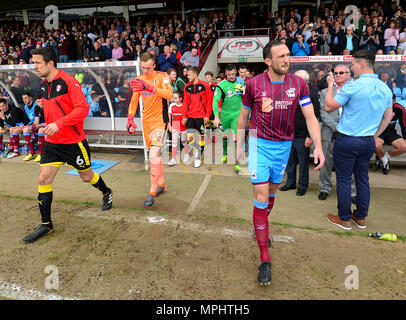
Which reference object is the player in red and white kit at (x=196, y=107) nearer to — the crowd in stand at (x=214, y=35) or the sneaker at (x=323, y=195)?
the sneaker at (x=323, y=195)

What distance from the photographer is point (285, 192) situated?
4824 millimetres

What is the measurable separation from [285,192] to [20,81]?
8018 mm

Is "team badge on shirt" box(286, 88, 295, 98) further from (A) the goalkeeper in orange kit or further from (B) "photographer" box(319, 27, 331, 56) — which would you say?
(B) "photographer" box(319, 27, 331, 56)

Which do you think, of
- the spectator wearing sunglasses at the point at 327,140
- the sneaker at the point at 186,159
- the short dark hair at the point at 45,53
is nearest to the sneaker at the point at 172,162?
the sneaker at the point at 186,159

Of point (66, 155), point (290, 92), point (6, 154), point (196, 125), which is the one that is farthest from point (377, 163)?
point (6, 154)

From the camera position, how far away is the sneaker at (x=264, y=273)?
2525mm

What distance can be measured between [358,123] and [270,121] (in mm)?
1335

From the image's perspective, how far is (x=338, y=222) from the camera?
3693 mm

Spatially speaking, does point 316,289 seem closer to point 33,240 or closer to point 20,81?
point 33,240

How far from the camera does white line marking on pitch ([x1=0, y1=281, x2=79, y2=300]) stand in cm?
241

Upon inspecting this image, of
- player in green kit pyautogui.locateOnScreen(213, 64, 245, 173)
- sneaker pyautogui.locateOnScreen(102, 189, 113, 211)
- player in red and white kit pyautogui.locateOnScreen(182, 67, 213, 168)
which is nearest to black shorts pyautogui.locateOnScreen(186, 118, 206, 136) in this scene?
player in red and white kit pyautogui.locateOnScreen(182, 67, 213, 168)

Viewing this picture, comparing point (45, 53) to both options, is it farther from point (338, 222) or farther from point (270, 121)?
point (338, 222)

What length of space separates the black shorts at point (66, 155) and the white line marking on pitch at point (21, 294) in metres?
1.39
